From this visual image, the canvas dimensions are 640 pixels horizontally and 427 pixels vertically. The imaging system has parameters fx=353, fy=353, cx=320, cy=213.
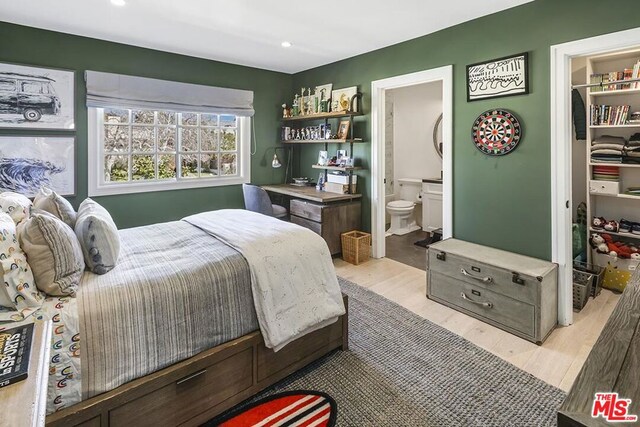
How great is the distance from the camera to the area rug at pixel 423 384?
175 cm

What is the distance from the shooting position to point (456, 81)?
3.15m

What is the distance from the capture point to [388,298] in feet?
10.2

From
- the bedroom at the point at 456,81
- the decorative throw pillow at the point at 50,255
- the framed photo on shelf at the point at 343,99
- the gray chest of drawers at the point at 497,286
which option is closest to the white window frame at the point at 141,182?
the bedroom at the point at 456,81

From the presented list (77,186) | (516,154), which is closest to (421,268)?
(516,154)

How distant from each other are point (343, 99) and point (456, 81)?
137 cm

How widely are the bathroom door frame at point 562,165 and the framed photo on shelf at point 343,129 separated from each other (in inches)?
82.4

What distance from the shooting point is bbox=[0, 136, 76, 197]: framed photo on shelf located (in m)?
3.14

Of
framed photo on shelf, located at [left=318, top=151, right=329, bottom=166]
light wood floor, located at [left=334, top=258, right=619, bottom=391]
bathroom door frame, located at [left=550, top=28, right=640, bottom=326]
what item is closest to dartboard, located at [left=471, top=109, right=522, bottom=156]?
bathroom door frame, located at [left=550, top=28, right=640, bottom=326]

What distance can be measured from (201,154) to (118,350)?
10.9 feet

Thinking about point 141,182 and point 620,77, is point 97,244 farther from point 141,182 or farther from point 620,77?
point 620,77

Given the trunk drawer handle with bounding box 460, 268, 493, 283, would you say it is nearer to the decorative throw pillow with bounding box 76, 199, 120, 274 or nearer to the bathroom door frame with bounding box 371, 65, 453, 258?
the bathroom door frame with bounding box 371, 65, 453, 258

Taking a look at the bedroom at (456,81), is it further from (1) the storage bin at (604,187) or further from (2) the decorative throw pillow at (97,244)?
(2) the decorative throw pillow at (97,244)

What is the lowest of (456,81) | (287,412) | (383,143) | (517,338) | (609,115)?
(287,412)

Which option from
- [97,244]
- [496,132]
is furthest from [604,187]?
[97,244]
